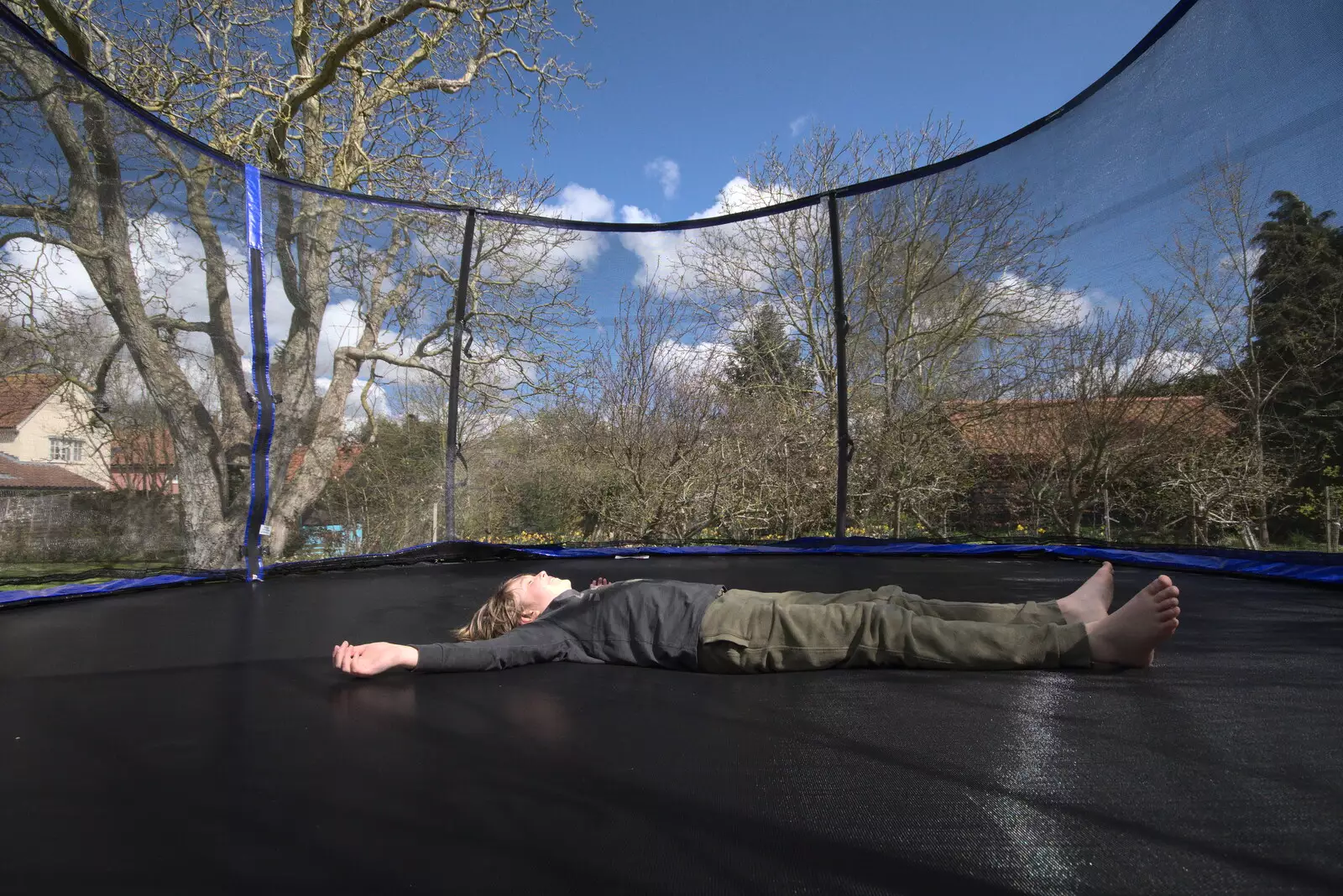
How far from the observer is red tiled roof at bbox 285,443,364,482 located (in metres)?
2.39

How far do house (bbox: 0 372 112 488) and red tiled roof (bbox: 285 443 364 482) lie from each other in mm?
500

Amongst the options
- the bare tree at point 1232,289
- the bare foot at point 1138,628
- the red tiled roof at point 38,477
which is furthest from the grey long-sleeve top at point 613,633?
the bare tree at point 1232,289

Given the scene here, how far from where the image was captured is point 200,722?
0.95m

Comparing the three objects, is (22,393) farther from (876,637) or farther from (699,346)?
(699,346)

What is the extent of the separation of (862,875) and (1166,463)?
201 centimetres

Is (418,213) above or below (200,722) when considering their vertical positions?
above

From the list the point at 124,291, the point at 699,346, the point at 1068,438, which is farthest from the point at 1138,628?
the point at 124,291

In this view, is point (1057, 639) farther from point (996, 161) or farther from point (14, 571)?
point (14, 571)

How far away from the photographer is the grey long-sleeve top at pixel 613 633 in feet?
3.93

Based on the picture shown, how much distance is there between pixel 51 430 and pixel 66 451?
6 centimetres

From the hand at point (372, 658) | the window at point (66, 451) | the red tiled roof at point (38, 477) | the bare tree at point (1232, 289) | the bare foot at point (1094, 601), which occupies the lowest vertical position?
the hand at point (372, 658)

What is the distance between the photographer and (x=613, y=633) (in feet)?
4.12

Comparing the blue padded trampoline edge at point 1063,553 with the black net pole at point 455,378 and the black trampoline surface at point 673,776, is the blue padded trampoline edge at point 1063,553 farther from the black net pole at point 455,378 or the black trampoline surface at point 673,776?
the black trampoline surface at point 673,776

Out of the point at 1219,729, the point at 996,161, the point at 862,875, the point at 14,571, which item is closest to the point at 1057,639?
the point at 1219,729
